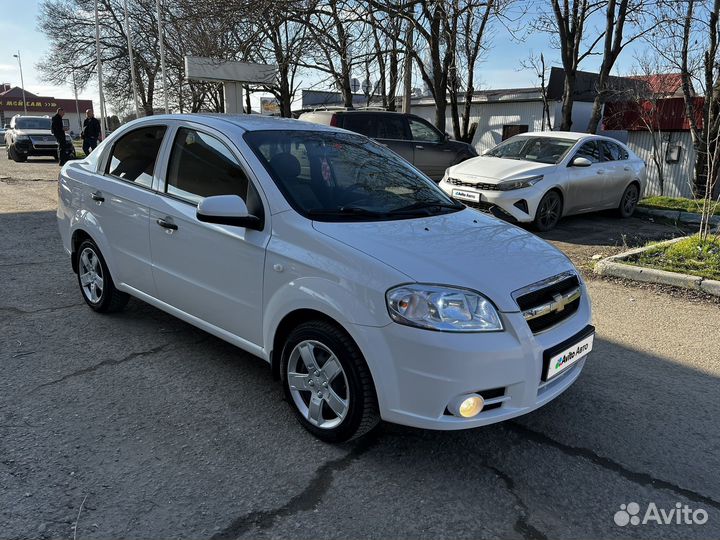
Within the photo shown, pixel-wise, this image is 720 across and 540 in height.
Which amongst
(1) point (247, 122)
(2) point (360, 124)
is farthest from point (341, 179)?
(2) point (360, 124)

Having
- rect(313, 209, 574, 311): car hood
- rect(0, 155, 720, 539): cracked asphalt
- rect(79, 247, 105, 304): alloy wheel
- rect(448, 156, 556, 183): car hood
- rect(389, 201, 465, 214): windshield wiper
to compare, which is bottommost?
rect(0, 155, 720, 539): cracked asphalt

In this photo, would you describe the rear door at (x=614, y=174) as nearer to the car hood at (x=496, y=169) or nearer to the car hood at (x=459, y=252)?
the car hood at (x=496, y=169)

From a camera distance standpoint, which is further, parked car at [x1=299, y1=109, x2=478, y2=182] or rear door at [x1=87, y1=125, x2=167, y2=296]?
parked car at [x1=299, y1=109, x2=478, y2=182]

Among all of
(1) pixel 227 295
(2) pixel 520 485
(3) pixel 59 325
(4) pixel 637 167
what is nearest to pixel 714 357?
(2) pixel 520 485

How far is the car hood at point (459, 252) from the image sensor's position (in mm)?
2752

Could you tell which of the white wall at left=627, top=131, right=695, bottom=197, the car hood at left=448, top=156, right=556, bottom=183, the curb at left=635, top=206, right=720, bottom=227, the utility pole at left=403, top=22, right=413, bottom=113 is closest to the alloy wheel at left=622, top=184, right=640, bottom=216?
the curb at left=635, top=206, right=720, bottom=227

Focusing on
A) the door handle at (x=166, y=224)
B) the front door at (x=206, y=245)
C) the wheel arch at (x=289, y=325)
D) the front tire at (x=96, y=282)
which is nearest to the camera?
the wheel arch at (x=289, y=325)

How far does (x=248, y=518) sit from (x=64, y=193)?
3880 mm

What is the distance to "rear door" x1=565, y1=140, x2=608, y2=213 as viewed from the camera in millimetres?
9242

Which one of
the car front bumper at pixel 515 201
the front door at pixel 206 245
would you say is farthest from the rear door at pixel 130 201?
the car front bumper at pixel 515 201

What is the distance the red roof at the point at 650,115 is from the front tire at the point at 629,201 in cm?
1091

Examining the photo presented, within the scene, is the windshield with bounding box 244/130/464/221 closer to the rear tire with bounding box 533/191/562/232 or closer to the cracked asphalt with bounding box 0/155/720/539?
the cracked asphalt with bounding box 0/155/720/539

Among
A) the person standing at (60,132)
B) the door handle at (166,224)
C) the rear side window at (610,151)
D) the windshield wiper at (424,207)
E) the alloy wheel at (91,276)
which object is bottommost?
the alloy wheel at (91,276)

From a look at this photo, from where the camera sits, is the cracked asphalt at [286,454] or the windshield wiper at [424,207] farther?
the windshield wiper at [424,207]
